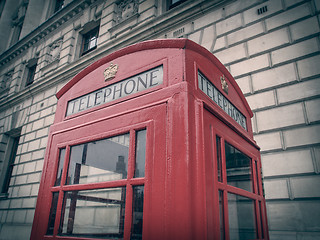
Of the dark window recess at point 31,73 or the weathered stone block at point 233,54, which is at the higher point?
the dark window recess at point 31,73

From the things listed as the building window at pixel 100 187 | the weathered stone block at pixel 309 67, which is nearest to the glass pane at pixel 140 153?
the building window at pixel 100 187

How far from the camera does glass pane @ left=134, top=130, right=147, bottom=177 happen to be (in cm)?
140

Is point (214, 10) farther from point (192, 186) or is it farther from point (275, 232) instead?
point (192, 186)

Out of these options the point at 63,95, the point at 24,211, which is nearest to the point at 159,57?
the point at 63,95

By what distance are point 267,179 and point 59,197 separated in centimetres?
314

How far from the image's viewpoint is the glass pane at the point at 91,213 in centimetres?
179

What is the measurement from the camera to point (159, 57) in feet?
5.37

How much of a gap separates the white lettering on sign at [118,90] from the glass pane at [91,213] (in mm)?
717

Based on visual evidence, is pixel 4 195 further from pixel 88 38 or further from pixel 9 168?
pixel 88 38

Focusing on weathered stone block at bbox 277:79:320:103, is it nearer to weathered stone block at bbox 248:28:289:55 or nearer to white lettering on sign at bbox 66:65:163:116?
weathered stone block at bbox 248:28:289:55

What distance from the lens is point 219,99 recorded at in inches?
74.3

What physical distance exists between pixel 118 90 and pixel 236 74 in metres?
3.39

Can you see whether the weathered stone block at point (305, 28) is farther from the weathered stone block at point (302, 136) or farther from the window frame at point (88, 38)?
the window frame at point (88, 38)

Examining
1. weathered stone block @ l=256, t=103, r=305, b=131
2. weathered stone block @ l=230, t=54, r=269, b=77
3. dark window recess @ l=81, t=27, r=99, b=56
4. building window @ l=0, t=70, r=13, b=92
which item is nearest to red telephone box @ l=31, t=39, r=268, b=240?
weathered stone block @ l=256, t=103, r=305, b=131
